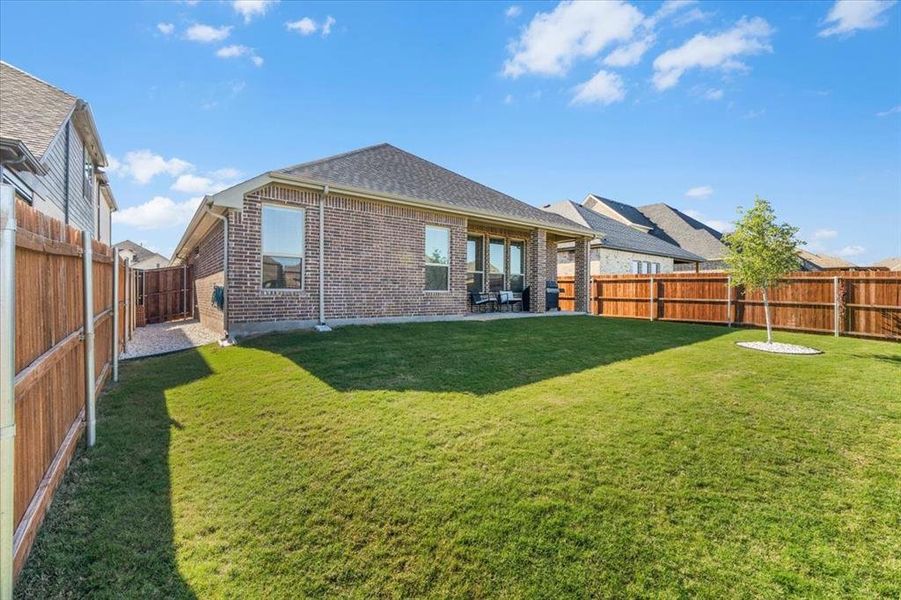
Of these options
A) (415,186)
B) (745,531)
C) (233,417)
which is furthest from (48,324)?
(415,186)

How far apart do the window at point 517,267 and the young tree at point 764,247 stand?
6.68 m

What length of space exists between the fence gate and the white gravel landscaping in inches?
729

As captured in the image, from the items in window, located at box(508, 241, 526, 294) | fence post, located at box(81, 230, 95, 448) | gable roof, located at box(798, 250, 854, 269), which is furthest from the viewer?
gable roof, located at box(798, 250, 854, 269)

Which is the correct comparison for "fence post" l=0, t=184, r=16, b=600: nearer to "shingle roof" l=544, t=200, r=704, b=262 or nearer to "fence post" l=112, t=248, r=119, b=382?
"fence post" l=112, t=248, r=119, b=382

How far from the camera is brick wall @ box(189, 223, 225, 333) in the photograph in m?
9.99

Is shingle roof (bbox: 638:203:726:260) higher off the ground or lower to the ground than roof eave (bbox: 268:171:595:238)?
higher

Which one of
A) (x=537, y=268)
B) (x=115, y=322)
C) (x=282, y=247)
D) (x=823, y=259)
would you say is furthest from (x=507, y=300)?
(x=823, y=259)

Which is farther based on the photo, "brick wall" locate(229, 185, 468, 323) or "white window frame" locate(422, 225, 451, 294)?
"white window frame" locate(422, 225, 451, 294)

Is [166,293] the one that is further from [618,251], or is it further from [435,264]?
[618,251]

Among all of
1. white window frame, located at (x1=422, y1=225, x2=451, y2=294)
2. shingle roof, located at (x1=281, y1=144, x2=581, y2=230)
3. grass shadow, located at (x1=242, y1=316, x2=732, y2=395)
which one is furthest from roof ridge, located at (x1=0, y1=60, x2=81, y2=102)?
white window frame, located at (x1=422, y1=225, x2=451, y2=294)

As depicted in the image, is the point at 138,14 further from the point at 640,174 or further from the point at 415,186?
the point at 640,174

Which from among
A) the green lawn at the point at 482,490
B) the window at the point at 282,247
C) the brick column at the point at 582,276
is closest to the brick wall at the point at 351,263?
the window at the point at 282,247

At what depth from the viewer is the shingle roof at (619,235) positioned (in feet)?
67.9

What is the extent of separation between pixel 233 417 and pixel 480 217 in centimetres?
898
